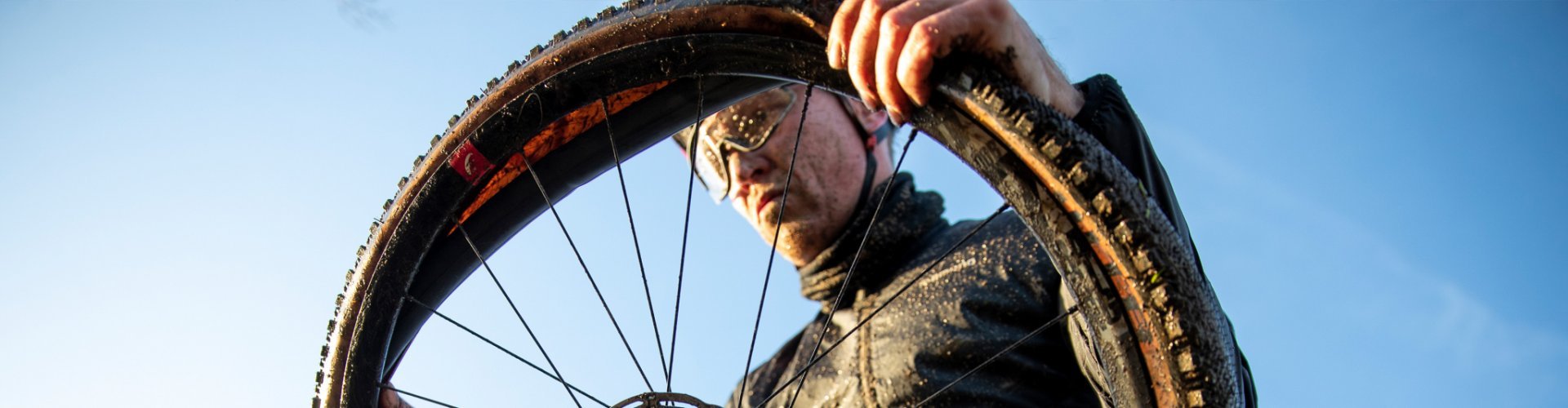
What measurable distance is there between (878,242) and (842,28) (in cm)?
128

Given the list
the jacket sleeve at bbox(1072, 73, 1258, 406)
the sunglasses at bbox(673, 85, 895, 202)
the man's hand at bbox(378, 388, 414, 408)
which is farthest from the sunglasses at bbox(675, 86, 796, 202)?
the jacket sleeve at bbox(1072, 73, 1258, 406)

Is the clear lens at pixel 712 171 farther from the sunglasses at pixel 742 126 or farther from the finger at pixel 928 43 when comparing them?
the finger at pixel 928 43

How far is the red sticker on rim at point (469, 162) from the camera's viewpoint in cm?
139

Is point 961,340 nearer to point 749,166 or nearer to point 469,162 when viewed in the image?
point 749,166

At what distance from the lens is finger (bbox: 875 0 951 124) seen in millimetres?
1001

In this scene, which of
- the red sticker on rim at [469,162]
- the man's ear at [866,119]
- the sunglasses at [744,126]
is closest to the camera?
the red sticker on rim at [469,162]

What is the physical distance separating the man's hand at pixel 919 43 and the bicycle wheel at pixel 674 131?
0.08 ft

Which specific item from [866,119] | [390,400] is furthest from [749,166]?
[390,400]

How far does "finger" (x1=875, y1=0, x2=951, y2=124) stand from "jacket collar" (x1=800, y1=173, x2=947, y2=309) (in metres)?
1.25

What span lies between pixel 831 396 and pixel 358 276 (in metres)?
0.84

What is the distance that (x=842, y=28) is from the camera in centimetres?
106

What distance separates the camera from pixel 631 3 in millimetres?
1265

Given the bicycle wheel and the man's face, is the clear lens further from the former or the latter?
the bicycle wheel

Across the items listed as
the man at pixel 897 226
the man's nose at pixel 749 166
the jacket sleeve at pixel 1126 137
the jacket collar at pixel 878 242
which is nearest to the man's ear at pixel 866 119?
the man at pixel 897 226
